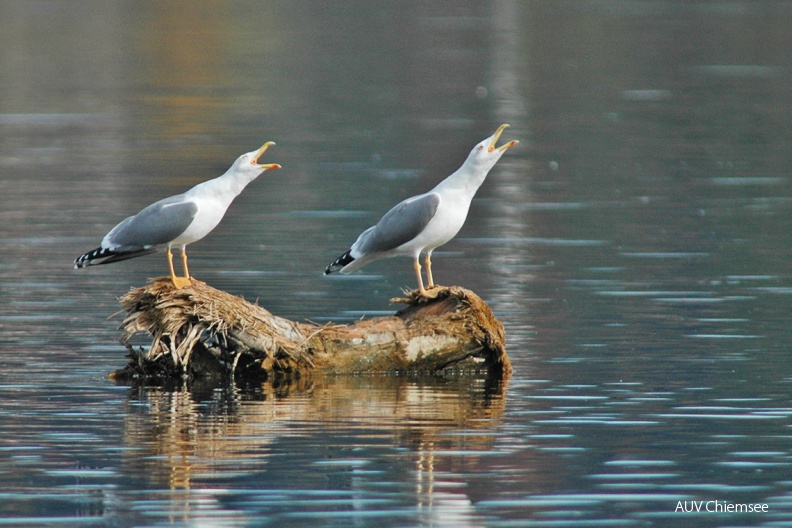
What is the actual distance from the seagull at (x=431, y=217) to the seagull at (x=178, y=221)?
3.95 feet

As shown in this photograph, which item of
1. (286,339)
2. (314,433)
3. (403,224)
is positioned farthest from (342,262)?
(314,433)

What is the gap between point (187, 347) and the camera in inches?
549

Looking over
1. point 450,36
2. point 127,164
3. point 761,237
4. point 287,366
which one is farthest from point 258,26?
point 287,366

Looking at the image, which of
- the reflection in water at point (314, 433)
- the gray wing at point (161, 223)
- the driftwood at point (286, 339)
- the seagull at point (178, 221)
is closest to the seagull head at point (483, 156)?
the driftwood at point (286, 339)

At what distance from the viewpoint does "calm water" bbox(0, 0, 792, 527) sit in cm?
1056

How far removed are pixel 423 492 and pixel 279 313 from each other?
Result: 7.16 meters

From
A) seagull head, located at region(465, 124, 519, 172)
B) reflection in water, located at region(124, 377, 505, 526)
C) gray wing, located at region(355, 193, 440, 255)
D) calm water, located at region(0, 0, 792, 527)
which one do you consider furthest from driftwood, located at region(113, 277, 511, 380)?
seagull head, located at region(465, 124, 519, 172)

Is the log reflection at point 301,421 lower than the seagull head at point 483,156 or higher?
lower

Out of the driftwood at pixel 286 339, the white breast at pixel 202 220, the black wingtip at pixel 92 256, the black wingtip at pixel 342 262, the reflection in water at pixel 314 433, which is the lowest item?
the reflection in water at pixel 314 433

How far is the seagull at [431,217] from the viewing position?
47.0 feet

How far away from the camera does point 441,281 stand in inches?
774

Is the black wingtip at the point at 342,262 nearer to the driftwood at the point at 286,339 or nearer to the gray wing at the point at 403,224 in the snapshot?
the gray wing at the point at 403,224

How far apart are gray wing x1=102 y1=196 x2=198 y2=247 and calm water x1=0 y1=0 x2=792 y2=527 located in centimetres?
131

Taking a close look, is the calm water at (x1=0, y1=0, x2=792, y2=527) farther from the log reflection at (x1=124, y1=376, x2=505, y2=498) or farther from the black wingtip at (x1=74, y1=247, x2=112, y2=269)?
the black wingtip at (x1=74, y1=247, x2=112, y2=269)
